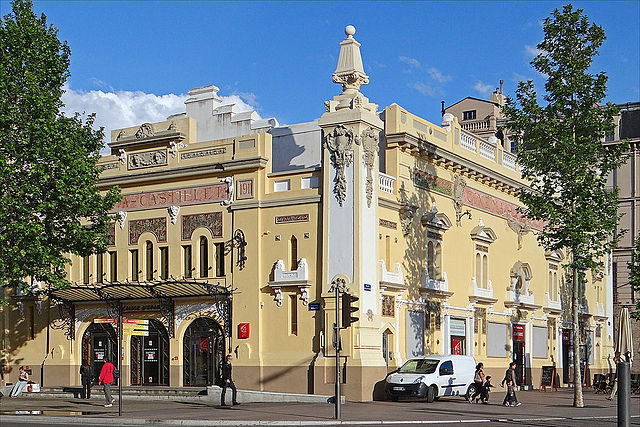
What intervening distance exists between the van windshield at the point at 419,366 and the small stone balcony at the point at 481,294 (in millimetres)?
8563

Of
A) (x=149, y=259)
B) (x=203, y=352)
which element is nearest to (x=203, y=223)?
(x=149, y=259)

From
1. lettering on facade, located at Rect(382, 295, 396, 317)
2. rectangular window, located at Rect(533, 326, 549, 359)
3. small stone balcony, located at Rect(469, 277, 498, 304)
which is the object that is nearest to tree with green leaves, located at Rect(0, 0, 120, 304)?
lettering on facade, located at Rect(382, 295, 396, 317)

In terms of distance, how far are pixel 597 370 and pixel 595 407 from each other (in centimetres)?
2622

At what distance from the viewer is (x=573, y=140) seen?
98.9ft

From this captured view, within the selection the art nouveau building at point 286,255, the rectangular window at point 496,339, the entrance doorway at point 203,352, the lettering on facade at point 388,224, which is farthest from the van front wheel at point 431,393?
the rectangular window at point 496,339

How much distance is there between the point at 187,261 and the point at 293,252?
4.90 metres

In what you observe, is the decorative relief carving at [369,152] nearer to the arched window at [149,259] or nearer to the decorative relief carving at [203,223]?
the decorative relief carving at [203,223]

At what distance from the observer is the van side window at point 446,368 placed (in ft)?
104

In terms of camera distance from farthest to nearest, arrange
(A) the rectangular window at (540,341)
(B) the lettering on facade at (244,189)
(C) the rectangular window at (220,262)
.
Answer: (A) the rectangular window at (540,341)
(C) the rectangular window at (220,262)
(B) the lettering on facade at (244,189)

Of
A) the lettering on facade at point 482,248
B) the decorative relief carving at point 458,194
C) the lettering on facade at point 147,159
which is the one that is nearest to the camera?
the lettering on facade at point 147,159

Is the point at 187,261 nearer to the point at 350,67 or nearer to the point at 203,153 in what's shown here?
the point at 203,153

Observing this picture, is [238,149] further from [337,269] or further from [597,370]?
[597,370]

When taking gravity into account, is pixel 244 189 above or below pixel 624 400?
above

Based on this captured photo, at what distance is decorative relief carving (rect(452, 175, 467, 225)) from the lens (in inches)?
1550
